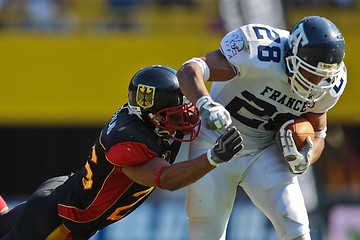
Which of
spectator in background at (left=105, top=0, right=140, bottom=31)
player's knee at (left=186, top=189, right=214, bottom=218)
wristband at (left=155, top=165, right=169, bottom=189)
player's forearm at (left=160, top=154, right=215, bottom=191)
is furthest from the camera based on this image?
spectator in background at (left=105, top=0, right=140, bottom=31)

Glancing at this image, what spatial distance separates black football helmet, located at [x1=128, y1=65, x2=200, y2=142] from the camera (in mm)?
4172

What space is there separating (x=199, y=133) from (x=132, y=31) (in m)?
4.69

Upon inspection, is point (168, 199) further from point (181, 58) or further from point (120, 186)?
point (120, 186)

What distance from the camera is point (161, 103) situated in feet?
13.7

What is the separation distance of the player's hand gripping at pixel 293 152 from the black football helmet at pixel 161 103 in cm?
43

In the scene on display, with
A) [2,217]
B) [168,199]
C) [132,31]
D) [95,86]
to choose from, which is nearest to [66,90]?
[95,86]

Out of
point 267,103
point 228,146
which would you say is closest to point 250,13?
point 267,103

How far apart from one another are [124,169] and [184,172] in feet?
1.18

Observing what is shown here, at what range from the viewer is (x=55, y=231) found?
4.38 m

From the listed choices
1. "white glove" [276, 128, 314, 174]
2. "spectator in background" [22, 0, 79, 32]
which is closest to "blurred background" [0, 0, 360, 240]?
"spectator in background" [22, 0, 79, 32]

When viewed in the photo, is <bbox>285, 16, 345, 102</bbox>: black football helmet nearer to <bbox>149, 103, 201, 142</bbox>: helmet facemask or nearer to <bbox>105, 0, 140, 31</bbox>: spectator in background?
<bbox>149, 103, 201, 142</bbox>: helmet facemask

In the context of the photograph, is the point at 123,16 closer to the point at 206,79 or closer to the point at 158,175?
the point at 206,79

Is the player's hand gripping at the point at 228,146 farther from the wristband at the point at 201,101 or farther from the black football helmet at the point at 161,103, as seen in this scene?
the black football helmet at the point at 161,103

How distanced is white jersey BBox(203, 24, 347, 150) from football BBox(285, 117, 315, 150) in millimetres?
66
